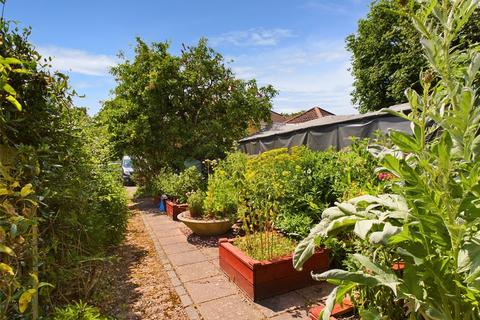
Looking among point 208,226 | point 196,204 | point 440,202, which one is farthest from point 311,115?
point 440,202

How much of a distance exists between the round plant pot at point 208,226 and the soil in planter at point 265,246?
1.45 m

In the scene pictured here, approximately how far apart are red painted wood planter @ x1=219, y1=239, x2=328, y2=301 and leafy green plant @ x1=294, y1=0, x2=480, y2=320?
1761 mm

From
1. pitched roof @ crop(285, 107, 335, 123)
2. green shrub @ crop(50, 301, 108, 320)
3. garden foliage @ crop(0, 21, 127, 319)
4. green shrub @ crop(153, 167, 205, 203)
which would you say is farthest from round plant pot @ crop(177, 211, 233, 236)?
pitched roof @ crop(285, 107, 335, 123)

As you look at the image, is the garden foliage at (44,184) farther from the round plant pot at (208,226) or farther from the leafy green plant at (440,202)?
the round plant pot at (208,226)

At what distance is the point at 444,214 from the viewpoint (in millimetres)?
1353

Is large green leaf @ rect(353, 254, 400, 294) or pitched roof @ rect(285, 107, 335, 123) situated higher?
pitched roof @ rect(285, 107, 335, 123)

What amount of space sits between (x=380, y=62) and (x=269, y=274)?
18.6 meters

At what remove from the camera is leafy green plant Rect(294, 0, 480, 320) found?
1253 millimetres

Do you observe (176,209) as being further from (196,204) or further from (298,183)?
(298,183)

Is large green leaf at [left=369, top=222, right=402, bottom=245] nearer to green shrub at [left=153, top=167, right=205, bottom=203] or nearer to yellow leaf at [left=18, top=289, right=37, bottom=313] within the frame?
yellow leaf at [left=18, top=289, right=37, bottom=313]

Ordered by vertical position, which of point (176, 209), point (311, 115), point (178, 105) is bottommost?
point (176, 209)

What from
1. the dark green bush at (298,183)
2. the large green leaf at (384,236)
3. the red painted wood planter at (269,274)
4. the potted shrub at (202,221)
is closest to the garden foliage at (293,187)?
the dark green bush at (298,183)

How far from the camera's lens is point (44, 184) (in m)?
2.46

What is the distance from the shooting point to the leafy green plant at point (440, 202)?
1.25 metres
